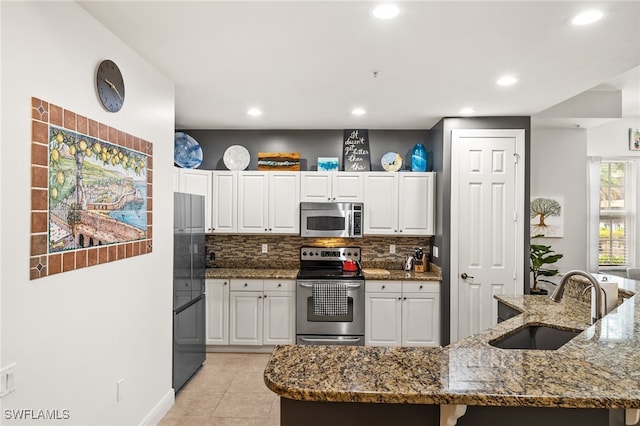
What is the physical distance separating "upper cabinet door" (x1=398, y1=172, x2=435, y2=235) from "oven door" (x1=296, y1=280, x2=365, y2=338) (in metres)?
0.88

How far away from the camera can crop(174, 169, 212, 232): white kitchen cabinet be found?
4.29 meters

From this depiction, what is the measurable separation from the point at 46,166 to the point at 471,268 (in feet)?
12.3

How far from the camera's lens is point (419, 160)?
4.68 meters

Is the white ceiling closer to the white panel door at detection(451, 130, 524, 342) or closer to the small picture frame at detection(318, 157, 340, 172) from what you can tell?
the white panel door at detection(451, 130, 524, 342)

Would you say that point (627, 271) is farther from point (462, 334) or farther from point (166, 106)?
point (166, 106)

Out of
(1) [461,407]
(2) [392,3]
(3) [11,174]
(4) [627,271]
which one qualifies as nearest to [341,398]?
(1) [461,407]

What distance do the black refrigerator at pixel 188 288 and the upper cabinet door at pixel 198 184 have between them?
1.56ft

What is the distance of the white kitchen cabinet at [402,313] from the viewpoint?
4.31 m

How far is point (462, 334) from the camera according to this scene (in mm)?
4168

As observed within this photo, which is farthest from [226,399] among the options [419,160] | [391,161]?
[419,160]

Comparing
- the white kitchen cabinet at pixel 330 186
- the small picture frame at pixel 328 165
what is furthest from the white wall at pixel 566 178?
the small picture frame at pixel 328 165

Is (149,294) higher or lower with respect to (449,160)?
lower

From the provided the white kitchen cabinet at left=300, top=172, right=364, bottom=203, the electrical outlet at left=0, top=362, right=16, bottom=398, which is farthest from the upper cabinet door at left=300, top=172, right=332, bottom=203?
→ the electrical outlet at left=0, top=362, right=16, bottom=398

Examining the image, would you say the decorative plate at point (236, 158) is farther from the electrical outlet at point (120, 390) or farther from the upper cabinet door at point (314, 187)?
the electrical outlet at point (120, 390)
